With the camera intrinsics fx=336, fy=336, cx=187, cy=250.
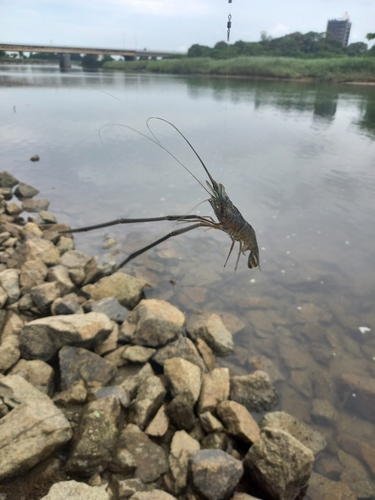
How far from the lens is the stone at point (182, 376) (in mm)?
3467

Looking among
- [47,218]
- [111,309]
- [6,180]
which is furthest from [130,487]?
[6,180]

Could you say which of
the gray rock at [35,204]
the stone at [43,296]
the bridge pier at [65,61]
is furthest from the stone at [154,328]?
the bridge pier at [65,61]

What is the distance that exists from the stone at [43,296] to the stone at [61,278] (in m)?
0.33

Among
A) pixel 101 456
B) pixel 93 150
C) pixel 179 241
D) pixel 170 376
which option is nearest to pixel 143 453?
pixel 101 456

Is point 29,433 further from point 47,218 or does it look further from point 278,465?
point 47,218

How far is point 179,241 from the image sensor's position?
23.9 ft

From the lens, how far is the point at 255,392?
148 inches

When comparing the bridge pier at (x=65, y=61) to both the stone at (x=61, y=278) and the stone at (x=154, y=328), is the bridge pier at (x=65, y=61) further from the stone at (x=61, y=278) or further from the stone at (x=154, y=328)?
the stone at (x=154, y=328)

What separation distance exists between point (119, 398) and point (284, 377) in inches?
81.0

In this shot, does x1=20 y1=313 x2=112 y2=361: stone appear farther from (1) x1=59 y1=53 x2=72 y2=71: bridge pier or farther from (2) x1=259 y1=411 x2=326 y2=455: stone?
(1) x1=59 y1=53 x2=72 y2=71: bridge pier

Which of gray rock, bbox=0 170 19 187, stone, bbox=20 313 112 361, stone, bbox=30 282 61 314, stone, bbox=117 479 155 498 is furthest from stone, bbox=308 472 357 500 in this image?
gray rock, bbox=0 170 19 187

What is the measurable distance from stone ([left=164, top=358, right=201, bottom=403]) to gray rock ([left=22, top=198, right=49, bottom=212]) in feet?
21.3

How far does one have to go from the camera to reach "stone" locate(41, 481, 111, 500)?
2.24 meters

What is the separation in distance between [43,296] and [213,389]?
2.46 metres
